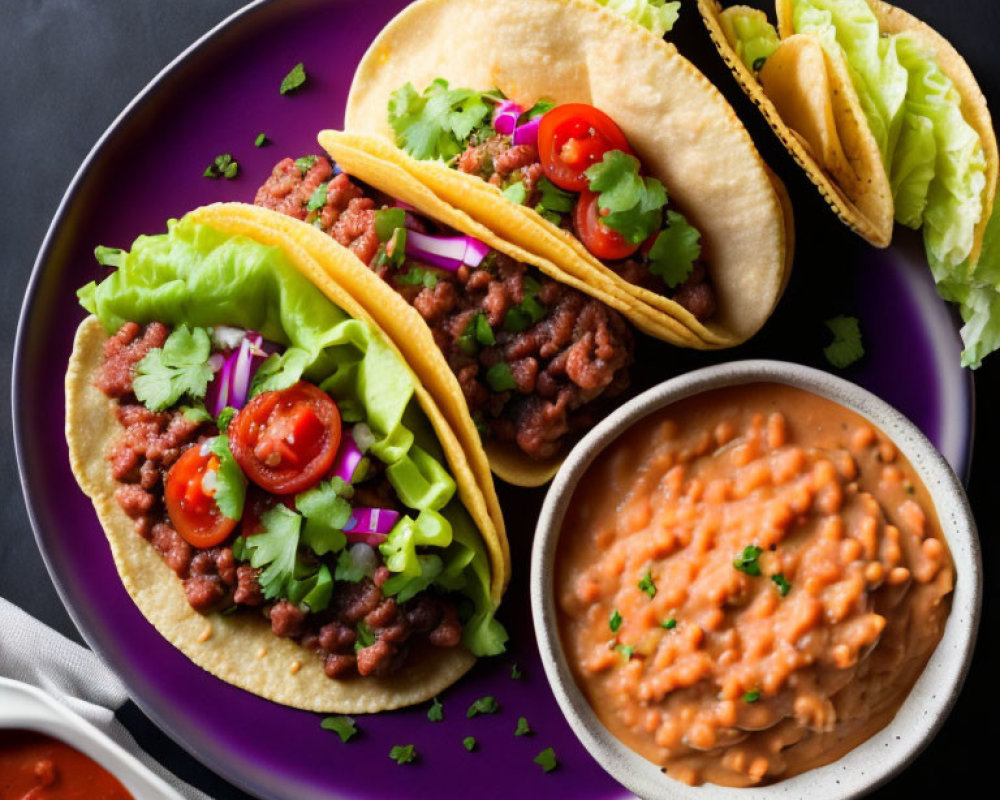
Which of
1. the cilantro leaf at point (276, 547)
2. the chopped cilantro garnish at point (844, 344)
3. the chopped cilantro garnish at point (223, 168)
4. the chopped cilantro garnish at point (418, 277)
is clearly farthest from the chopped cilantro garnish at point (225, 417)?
the chopped cilantro garnish at point (844, 344)

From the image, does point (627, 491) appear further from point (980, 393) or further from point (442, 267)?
point (980, 393)

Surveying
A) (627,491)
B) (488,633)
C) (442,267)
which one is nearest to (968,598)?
(627,491)

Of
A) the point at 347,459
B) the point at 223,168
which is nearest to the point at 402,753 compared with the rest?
the point at 347,459

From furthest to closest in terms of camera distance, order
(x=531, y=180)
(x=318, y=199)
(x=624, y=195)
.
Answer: (x=318, y=199), (x=531, y=180), (x=624, y=195)

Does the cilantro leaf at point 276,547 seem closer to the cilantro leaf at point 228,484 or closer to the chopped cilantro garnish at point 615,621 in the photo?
the cilantro leaf at point 228,484

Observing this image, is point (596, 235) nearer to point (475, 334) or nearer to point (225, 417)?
point (475, 334)

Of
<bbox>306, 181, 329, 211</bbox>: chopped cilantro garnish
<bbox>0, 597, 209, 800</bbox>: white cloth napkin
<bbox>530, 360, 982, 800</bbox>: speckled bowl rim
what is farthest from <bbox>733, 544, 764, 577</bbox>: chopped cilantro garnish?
<bbox>0, 597, 209, 800</bbox>: white cloth napkin
